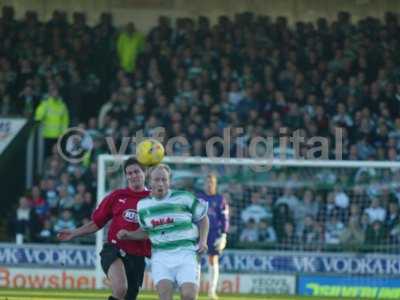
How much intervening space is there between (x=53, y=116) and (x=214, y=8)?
18.1 feet

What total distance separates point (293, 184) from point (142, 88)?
3787 millimetres

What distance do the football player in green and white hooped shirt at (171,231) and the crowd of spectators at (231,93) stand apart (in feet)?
32.6

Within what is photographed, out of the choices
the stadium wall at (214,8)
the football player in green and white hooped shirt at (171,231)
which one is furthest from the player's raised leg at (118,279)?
the stadium wall at (214,8)

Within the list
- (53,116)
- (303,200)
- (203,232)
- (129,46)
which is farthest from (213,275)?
(129,46)

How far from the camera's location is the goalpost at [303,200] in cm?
2109

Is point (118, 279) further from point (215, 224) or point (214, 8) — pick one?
point (214, 8)

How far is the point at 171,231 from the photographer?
1134cm

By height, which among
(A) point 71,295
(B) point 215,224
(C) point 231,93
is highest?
(C) point 231,93

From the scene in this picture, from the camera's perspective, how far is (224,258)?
21109mm

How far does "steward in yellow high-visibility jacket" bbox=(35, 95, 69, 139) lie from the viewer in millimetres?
23047

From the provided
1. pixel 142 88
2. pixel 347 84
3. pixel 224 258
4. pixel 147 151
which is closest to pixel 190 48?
pixel 142 88

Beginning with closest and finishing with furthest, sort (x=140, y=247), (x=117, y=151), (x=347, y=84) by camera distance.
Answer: (x=140, y=247) < (x=117, y=151) < (x=347, y=84)

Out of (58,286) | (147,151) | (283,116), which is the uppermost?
(283,116)

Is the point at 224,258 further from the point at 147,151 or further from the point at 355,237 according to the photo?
the point at 147,151
